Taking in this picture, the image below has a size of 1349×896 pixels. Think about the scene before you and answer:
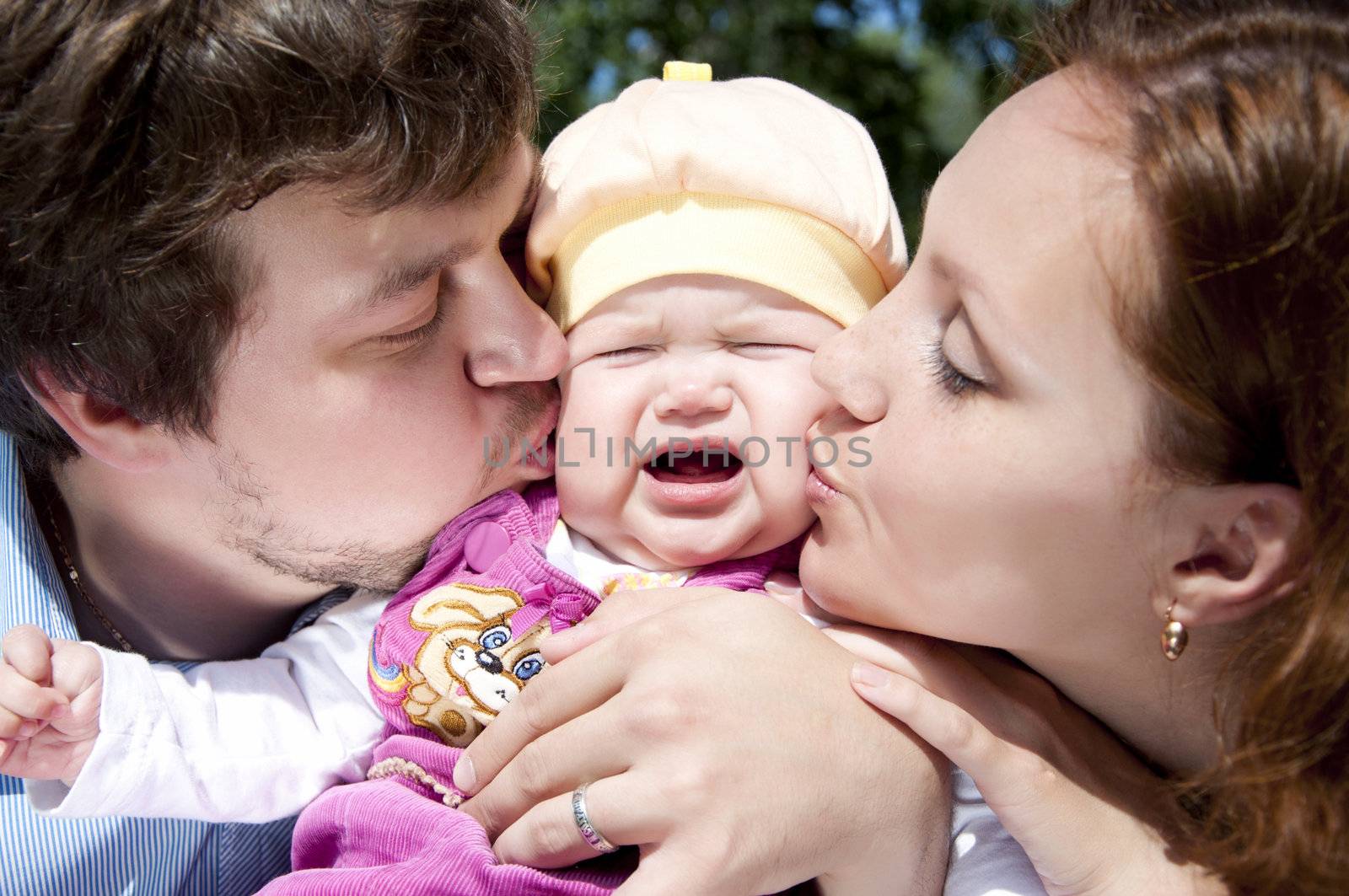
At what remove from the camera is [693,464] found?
2.31m

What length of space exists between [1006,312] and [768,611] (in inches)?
26.8

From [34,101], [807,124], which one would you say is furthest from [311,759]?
[807,124]

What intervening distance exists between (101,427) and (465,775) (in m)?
1.03

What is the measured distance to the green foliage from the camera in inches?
332

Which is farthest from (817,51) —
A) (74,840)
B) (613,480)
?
(74,840)

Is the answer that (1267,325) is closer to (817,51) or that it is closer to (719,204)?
(719,204)

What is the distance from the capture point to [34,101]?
1.83m

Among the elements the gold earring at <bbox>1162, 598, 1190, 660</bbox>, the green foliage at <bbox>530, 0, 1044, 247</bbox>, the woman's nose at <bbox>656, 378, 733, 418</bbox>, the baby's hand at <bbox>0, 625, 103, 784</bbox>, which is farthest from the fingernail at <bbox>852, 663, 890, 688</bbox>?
the green foliage at <bbox>530, 0, 1044, 247</bbox>

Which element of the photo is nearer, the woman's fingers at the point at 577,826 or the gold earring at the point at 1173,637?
the gold earring at the point at 1173,637

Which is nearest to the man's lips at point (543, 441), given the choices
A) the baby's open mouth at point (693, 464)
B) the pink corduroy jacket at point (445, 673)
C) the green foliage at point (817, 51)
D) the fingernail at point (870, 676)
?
the pink corduroy jacket at point (445, 673)

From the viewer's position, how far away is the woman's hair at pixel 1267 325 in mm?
1440

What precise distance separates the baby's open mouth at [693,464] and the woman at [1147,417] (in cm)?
39

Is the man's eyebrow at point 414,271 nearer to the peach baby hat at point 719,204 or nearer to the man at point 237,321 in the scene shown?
the man at point 237,321

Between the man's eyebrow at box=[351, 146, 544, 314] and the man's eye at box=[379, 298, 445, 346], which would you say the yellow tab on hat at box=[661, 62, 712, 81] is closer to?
the man's eyebrow at box=[351, 146, 544, 314]
